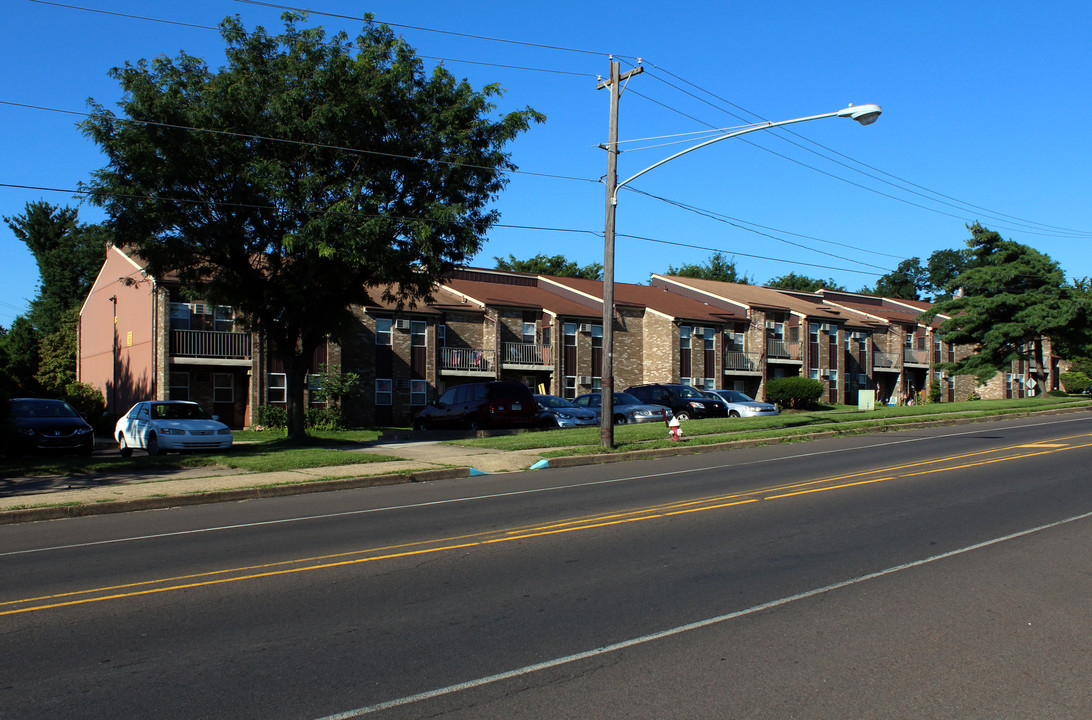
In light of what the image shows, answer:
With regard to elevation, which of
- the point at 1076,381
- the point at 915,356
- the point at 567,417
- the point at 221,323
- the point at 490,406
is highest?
the point at 221,323

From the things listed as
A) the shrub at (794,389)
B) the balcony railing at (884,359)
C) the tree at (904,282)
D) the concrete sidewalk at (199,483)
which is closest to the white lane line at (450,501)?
the concrete sidewalk at (199,483)

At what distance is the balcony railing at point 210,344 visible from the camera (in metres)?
34.8

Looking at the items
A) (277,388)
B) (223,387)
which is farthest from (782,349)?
(223,387)

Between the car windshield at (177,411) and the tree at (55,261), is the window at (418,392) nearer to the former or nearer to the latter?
the car windshield at (177,411)

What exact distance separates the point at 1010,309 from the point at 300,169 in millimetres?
38032

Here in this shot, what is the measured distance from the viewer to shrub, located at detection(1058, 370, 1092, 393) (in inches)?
2650

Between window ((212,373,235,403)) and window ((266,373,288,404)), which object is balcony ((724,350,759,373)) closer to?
window ((266,373,288,404))

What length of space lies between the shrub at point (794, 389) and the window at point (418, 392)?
20874 millimetres

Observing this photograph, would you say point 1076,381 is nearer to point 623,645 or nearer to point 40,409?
point 40,409

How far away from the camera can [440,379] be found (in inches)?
1646

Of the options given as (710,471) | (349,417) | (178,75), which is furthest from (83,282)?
(710,471)

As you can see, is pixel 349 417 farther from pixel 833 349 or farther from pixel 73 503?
pixel 833 349

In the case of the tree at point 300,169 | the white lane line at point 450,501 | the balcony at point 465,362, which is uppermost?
the tree at point 300,169

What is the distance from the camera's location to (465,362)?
42.1 metres
